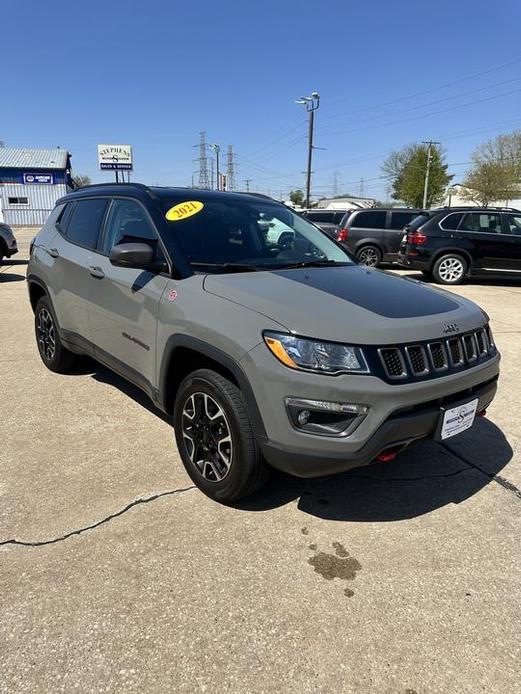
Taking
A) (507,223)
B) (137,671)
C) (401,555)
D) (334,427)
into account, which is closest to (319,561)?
(401,555)

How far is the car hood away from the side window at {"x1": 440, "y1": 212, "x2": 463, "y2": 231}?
9244 millimetres

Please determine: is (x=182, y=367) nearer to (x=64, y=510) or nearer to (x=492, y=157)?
(x=64, y=510)

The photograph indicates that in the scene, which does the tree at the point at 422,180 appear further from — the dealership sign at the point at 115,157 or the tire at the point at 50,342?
the tire at the point at 50,342

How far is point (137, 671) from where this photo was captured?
187 centimetres

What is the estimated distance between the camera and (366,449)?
2.32 m

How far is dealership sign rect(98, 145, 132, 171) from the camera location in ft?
180

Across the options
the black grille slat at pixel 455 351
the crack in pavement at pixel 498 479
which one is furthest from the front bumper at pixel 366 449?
the crack in pavement at pixel 498 479

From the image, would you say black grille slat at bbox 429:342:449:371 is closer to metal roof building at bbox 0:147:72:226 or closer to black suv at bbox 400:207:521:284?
black suv at bbox 400:207:521:284

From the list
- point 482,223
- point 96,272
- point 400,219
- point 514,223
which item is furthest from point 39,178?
point 96,272

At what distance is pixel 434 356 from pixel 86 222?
313 cm

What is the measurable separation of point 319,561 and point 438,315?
1404 millimetres

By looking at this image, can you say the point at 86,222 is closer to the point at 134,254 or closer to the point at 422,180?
the point at 134,254

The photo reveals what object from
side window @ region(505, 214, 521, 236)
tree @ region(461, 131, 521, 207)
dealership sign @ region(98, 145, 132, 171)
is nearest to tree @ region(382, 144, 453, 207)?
tree @ region(461, 131, 521, 207)

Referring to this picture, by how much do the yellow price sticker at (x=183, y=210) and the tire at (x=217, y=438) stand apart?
3.64ft
